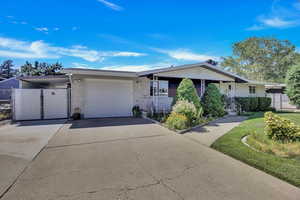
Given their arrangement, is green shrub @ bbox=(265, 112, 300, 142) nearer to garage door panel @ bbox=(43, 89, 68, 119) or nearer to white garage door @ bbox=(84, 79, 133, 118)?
white garage door @ bbox=(84, 79, 133, 118)

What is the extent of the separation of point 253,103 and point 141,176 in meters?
14.6

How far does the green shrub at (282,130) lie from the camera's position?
4.97 m

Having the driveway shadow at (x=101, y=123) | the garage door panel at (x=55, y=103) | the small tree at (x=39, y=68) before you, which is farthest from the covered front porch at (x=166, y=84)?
the small tree at (x=39, y=68)

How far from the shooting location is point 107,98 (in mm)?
11047

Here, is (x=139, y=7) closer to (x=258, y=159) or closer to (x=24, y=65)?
(x=258, y=159)

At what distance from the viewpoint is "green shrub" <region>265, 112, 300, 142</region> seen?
497cm

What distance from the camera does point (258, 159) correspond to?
3.81 metres

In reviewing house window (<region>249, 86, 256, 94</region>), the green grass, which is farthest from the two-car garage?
house window (<region>249, 86, 256, 94</region>)

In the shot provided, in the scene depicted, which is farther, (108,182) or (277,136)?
(277,136)

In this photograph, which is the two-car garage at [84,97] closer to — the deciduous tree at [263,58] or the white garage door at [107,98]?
the white garage door at [107,98]

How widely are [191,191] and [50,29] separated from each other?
1367cm

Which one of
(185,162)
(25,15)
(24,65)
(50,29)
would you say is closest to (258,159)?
(185,162)

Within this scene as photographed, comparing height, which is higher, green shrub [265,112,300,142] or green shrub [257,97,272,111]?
green shrub [257,97,272,111]

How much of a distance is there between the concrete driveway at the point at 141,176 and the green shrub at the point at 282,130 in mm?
2328
